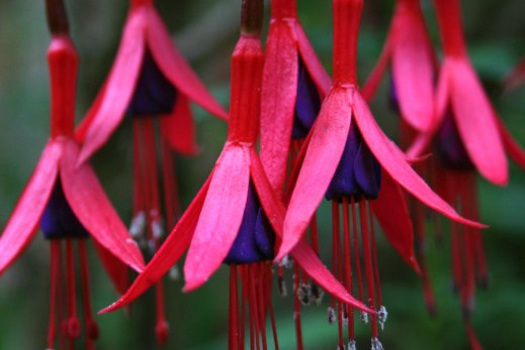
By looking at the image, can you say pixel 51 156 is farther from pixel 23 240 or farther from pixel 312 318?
pixel 312 318

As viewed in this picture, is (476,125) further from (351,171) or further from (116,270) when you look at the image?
(116,270)

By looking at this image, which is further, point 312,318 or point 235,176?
point 312,318

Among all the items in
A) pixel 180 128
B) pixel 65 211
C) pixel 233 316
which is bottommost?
pixel 233 316

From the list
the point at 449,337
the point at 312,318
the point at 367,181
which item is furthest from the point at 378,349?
the point at 312,318

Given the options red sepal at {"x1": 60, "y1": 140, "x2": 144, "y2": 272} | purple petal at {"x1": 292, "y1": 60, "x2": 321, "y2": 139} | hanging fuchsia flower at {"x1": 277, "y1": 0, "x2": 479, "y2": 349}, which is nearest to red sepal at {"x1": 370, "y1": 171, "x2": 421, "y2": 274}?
hanging fuchsia flower at {"x1": 277, "y1": 0, "x2": 479, "y2": 349}

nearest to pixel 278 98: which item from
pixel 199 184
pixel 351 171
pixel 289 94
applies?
pixel 289 94

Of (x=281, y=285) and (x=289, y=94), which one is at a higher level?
(x=289, y=94)
